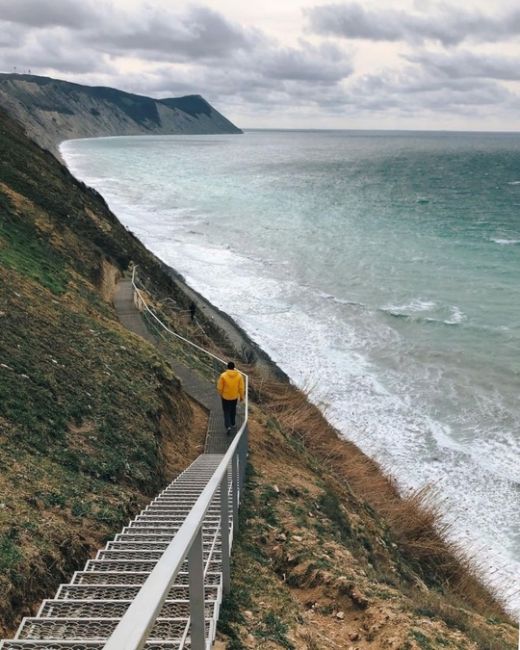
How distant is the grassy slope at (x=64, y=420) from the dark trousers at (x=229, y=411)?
0.97 m

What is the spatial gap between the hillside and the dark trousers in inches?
25.7

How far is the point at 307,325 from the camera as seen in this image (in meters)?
28.3

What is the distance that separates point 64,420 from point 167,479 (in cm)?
216

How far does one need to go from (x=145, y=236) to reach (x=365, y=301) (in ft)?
75.7

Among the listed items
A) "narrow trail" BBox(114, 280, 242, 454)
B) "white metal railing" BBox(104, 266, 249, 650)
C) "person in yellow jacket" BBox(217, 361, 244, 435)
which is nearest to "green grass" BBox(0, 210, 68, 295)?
"narrow trail" BBox(114, 280, 242, 454)

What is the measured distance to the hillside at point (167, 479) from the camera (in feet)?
18.6

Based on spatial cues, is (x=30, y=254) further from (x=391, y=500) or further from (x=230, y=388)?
(x=391, y=500)

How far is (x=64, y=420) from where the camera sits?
895cm

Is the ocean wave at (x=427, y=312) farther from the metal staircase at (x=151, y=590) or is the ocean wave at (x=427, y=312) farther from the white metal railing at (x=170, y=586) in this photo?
the white metal railing at (x=170, y=586)

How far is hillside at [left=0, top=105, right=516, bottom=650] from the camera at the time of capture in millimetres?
5684

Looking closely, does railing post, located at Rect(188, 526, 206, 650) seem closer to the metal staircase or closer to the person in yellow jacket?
the metal staircase

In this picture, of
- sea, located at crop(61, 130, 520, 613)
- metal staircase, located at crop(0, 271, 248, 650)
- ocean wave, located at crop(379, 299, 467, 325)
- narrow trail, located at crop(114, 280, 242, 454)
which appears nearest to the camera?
metal staircase, located at crop(0, 271, 248, 650)

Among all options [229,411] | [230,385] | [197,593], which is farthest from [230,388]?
[197,593]

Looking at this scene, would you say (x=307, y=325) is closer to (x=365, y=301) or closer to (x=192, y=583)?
(x=365, y=301)
